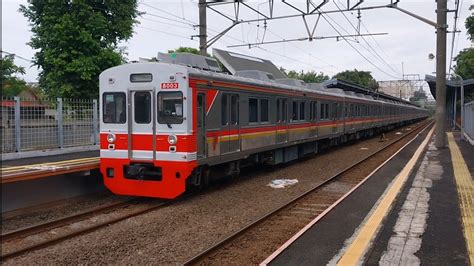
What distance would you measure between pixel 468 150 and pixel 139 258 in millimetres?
18226

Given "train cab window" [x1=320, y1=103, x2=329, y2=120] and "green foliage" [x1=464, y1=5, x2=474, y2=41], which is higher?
"green foliage" [x1=464, y1=5, x2=474, y2=41]

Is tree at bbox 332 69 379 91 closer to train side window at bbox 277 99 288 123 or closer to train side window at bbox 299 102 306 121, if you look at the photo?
train side window at bbox 299 102 306 121

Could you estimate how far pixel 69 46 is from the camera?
2167 centimetres

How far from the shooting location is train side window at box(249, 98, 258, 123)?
1214 centimetres

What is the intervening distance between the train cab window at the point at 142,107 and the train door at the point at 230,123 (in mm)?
1795

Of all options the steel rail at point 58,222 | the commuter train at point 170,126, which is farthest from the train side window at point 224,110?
the steel rail at point 58,222

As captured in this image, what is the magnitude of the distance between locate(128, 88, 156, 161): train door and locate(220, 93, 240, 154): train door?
1761 mm

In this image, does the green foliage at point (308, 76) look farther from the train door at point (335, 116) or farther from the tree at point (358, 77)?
the train door at point (335, 116)

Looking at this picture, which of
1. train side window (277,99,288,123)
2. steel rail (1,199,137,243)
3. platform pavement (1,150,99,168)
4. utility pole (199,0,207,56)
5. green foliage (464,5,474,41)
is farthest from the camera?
green foliage (464,5,474,41)

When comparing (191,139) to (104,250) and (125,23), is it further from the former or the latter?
(125,23)

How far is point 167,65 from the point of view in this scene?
9.41m

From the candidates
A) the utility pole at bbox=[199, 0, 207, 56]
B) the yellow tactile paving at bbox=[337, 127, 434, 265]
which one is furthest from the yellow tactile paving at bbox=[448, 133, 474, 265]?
the utility pole at bbox=[199, 0, 207, 56]

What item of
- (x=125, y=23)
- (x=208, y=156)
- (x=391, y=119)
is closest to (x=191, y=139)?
(x=208, y=156)

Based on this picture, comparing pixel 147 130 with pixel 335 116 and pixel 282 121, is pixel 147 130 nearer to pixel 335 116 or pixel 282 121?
pixel 282 121
